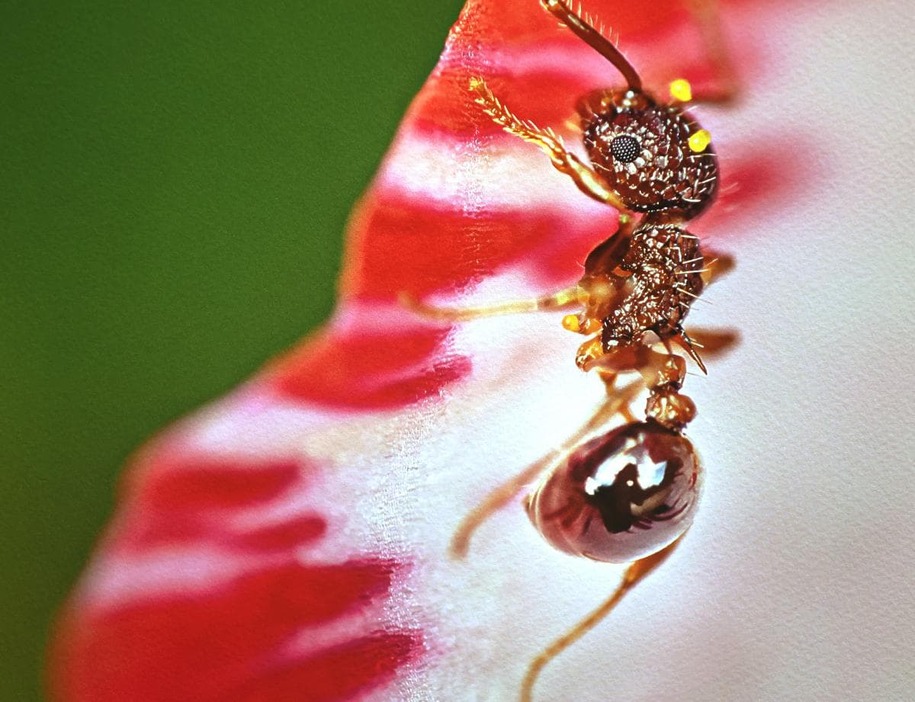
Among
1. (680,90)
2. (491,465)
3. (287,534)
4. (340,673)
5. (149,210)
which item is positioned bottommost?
(340,673)

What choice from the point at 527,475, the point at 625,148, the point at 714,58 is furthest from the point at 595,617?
the point at 714,58

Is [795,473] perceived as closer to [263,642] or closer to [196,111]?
[263,642]

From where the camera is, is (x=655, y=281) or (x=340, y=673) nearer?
(x=655, y=281)

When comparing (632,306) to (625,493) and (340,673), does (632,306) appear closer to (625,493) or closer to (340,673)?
(625,493)

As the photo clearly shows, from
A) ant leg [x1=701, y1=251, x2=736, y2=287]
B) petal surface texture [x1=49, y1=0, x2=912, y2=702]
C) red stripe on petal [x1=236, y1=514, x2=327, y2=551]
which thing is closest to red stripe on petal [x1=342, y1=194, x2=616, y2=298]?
petal surface texture [x1=49, y1=0, x2=912, y2=702]

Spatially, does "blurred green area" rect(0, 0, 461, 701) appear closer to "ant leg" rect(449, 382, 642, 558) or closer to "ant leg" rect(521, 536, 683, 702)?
"ant leg" rect(449, 382, 642, 558)

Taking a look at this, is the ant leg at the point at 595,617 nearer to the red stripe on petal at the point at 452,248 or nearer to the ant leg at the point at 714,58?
the red stripe on petal at the point at 452,248

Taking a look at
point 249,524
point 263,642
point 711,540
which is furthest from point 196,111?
point 711,540
